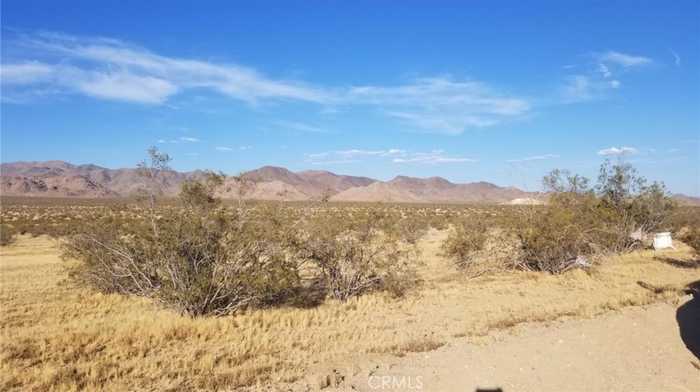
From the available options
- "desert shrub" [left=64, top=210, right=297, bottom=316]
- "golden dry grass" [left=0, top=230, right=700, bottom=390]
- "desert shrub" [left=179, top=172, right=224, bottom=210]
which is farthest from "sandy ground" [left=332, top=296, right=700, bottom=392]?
"desert shrub" [left=179, top=172, right=224, bottom=210]

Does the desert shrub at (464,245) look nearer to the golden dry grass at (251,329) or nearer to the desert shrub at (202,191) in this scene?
the golden dry grass at (251,329)

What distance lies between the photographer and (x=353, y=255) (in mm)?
13336

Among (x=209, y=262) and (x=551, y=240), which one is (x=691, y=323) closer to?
(x=551, y=240)

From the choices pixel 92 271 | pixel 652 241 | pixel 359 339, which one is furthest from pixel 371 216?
pixel 652 241

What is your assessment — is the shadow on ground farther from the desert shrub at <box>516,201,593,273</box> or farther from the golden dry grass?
the desert shrub at <box>516,201,593,273</box>

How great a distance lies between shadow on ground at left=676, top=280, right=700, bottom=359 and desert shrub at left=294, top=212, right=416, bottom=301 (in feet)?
22.0

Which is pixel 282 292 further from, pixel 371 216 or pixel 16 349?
pixel 16 349

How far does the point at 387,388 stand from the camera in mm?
6336

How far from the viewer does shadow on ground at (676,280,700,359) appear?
7871 mm

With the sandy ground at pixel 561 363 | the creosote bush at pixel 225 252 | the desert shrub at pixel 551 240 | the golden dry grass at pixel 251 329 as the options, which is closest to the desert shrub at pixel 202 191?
the creosote bush at pixel 225 252

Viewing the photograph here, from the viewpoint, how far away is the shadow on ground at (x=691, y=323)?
25.8 ft

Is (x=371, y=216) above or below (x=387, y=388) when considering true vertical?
above

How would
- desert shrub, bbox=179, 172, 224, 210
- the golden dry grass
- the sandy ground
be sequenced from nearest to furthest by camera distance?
the sandy ground → the golden dry grass → desert shrub, bbox=179, 172, 224, 210

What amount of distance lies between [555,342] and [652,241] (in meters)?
21.3
